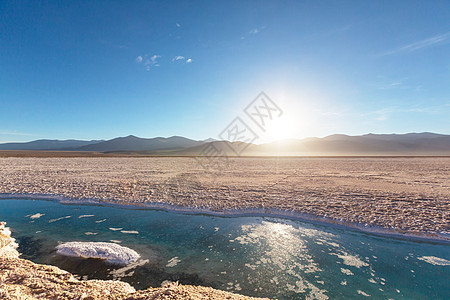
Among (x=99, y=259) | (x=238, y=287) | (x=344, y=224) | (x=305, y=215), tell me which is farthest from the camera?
(x=305, y=215)

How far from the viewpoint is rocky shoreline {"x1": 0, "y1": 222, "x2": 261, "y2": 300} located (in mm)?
3314

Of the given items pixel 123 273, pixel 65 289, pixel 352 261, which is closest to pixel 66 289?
pixel 65 289

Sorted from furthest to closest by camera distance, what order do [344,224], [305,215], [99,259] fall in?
[305,215]
[344,224]
[99,259]

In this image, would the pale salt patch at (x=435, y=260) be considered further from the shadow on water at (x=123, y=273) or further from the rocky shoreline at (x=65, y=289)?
the shadow on water at (x=123, y=273)

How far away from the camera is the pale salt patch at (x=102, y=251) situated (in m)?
5.41

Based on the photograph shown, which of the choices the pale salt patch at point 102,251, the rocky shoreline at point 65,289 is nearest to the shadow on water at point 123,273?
the pale salt patch at point 102,251

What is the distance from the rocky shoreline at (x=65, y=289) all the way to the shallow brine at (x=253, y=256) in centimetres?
65

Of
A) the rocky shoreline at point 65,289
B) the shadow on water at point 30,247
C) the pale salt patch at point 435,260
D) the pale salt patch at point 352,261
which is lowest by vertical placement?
the pale salt patch at point 352,261

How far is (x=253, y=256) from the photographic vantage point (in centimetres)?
559

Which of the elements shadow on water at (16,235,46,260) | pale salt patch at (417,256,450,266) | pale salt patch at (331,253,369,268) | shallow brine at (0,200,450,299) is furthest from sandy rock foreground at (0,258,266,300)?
pale salt patch at (417,256,450,266)

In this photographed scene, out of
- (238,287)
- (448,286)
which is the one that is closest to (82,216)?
(238,287)

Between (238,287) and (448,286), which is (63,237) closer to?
(238,287)

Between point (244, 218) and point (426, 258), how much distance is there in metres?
5.49

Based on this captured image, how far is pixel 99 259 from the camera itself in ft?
17.7
